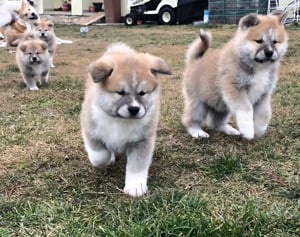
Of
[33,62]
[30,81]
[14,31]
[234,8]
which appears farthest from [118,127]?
[234,8]

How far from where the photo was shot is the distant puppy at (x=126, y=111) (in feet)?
8.03

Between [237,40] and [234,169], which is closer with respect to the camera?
[234,169]

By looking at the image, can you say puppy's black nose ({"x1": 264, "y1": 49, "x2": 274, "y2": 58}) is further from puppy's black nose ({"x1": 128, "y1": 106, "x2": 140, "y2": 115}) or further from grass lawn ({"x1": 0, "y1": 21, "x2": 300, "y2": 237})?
puppy's black nose ({"x1": 128, "y1": 106, "x2": 140, "y2": 115})

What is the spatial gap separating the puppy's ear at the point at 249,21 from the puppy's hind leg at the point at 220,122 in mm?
646

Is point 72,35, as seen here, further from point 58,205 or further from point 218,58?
point 58,205

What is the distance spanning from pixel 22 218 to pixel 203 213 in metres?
0.81

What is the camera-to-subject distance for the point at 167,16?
607 inches

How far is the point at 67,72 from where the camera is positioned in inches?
271

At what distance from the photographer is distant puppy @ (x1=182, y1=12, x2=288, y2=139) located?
3.41 m

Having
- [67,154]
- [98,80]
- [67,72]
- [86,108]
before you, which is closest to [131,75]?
[98,80]

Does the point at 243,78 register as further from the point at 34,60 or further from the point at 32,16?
the point at 32,16

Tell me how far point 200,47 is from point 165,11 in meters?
11.9

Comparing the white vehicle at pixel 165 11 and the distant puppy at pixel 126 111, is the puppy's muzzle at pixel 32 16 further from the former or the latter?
the distant puppy at pixel 126 111

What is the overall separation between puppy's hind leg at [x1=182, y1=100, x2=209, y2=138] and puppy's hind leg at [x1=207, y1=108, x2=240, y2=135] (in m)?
0.08
